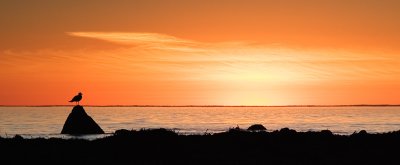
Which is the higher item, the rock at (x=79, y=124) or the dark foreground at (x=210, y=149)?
the rock at (x=79, y=124)

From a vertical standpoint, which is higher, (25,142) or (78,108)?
(78,108)

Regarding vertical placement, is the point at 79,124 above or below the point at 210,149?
above

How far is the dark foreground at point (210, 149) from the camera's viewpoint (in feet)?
Result: 74.0

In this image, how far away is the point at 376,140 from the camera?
1204 inches

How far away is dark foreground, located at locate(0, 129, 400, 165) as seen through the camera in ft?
74.0

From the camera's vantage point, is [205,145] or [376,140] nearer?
[205,145]

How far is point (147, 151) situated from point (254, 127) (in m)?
47.5

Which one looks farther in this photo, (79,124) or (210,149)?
(79,124)

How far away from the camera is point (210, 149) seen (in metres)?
26.4

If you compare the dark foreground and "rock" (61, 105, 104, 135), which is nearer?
the dark foreground

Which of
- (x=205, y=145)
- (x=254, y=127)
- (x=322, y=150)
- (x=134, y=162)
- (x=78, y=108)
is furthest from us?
(x=254, y=127)

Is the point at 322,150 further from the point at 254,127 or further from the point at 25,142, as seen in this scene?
the point at 254,127

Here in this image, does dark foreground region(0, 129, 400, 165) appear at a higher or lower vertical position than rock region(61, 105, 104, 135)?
lower

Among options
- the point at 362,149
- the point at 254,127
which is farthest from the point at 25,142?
the point at 254,127
